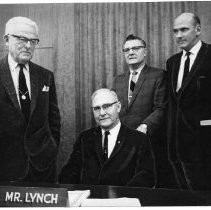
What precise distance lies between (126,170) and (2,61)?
1489mm

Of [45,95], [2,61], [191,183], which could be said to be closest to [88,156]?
[45,95]

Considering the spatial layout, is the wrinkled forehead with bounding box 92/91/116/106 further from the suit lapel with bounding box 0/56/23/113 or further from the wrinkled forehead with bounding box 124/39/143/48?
the suit lapel with bounding box 0/56/23/113

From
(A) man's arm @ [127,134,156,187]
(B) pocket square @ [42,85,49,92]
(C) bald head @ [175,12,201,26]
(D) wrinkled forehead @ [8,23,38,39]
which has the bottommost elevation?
(A) man's arm @ [127,134,156,187]

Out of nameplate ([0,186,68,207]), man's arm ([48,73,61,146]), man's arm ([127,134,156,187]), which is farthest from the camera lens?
man's arm ([48,73,61,146])

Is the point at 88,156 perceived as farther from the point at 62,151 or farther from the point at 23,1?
the point at 23,1

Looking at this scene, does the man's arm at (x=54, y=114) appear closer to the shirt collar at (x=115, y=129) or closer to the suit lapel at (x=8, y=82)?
the suit lapel at (x=8, y=82)

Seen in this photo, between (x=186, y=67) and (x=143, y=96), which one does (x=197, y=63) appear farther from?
(x=143, y=96)

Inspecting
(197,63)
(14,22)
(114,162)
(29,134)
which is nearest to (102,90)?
(114,162)

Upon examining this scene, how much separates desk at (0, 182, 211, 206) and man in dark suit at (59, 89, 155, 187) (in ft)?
0.44

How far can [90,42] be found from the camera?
3.25 meters

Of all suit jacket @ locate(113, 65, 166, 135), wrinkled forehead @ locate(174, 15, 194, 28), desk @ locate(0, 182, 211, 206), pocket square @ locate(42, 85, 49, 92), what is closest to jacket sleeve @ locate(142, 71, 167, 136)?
suit jacket @ locate(113, 65, 166, 135)

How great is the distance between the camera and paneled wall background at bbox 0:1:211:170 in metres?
3.22

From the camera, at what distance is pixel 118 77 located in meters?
3.25

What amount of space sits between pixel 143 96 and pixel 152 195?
98 centimetres
